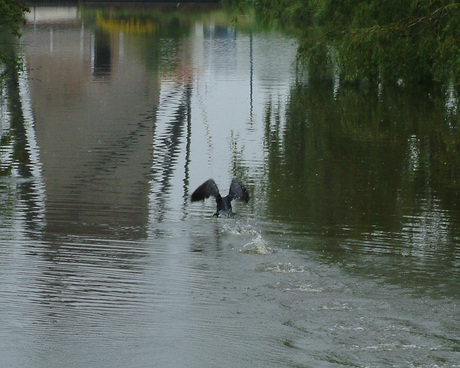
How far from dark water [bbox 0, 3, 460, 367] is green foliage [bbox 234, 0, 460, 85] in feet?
4.51

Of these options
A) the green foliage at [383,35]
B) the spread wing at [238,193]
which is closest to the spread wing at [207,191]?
the spread wing at [238,193]

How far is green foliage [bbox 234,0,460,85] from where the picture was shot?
20.7 meters

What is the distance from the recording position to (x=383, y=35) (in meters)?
21.1

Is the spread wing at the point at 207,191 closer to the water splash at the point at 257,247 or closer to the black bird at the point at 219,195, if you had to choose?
the black bird at the point at 219,195

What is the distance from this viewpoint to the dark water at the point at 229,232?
33.3ft

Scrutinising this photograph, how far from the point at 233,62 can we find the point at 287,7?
8728 millimetres

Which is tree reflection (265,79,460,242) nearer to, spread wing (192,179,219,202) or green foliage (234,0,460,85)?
green foliage (234,0,460,85)

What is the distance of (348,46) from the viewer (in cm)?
2159

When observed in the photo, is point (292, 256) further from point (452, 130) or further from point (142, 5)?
point (142, 5)

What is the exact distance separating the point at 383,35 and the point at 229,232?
8.13 m

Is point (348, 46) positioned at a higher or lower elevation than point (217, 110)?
higher

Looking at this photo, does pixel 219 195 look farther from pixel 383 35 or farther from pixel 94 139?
pixel 94 139

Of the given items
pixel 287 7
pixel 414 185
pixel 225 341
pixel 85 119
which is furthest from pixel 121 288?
pixel 287 7

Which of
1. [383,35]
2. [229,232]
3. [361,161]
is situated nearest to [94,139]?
[361,161]
